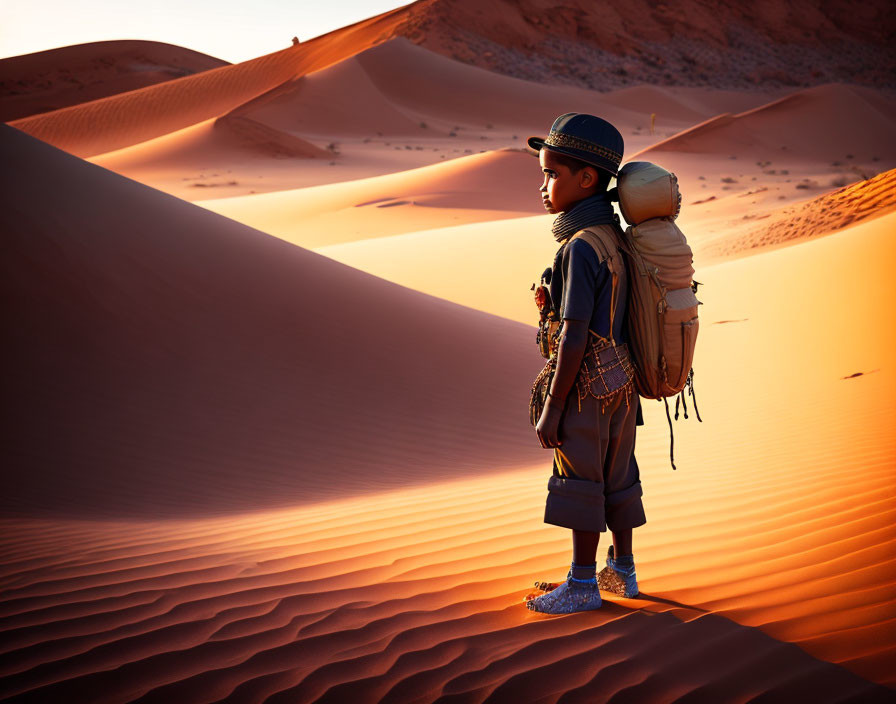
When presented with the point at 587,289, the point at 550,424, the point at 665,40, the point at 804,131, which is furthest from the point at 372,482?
the point at 665,40

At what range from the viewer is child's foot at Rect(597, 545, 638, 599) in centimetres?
336

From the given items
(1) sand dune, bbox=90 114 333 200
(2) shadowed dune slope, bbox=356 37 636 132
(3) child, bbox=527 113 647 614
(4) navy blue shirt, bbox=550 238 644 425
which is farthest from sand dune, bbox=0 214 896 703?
(2) shadowed dune slope, bbox=356 37 636 132

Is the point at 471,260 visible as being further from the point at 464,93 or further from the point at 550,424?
the point at 464,93

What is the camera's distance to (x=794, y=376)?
826 centimetres

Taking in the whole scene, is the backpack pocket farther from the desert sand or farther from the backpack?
the desert sand

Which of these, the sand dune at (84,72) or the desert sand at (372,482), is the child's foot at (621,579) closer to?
the desert sand at (372,482)

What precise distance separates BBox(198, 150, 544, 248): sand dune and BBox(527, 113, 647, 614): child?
19.8 m

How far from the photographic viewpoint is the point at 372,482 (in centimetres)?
564

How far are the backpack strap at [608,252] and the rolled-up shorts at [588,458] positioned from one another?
0.28 metres

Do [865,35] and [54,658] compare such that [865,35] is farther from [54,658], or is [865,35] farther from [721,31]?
[54,658]

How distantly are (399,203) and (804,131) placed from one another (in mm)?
22397

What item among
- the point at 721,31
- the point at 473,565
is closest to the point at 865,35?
the point at 721,31

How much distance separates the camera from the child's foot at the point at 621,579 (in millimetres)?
3355

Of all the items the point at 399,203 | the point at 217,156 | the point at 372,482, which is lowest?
the point at 372,482
